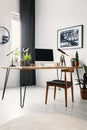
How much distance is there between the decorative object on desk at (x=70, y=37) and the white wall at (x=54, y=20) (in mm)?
101

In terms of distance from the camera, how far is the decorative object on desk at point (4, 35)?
16.1 feet

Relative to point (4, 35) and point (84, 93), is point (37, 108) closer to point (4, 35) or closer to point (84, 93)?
point (84, 93)

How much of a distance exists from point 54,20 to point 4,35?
145 centimetres

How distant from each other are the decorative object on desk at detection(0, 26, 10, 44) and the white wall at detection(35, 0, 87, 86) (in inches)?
35.4

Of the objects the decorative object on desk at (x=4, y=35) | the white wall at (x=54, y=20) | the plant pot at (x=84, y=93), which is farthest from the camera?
the decorative object on desk at (x=4, y=35)

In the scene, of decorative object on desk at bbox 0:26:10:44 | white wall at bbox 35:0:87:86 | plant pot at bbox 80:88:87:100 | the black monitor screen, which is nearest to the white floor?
plant pot at bbox 80:88:87:100

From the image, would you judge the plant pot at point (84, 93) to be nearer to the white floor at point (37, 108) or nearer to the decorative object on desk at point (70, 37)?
the white floor at point (37, 108)

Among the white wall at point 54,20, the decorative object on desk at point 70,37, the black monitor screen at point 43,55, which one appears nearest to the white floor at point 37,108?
the black monitor screen at point 43,55

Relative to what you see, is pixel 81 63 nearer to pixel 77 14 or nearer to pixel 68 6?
pixel 77 14

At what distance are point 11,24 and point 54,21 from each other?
125 cm

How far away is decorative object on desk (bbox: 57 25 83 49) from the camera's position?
4.35 meters

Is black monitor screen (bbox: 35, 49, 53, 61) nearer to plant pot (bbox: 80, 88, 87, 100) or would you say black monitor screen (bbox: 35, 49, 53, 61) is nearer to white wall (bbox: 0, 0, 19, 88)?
plant pot (bbox: 80, 88, 87, 100)

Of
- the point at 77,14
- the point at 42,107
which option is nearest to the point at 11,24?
the point at 77,14

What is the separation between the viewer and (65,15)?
4.67 m
